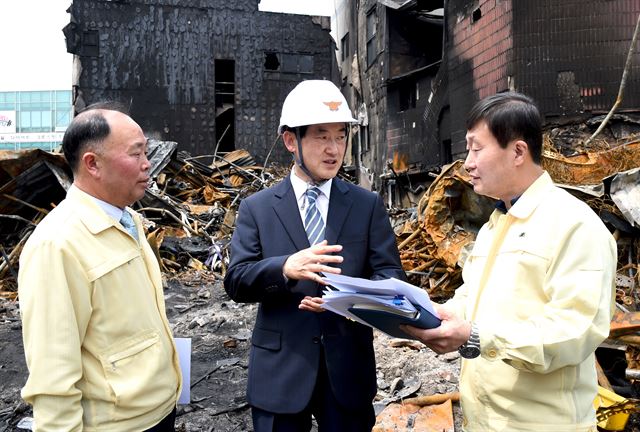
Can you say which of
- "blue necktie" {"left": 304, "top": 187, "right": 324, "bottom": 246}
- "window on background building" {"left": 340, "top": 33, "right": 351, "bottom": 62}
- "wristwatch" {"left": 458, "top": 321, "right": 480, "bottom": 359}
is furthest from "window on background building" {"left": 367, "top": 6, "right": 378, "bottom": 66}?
"wristwatch" {"left": 458, "top": 321, "right": 480, "bottom": 359}

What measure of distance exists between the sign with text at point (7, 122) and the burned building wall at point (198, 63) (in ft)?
111

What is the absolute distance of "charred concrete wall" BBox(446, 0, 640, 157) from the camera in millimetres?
12180

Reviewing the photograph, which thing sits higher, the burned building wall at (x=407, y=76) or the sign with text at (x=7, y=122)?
the sign with text at (x=7, y=122)

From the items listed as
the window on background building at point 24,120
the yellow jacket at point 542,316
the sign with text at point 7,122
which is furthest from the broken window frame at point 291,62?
the window on background building at point 24,120

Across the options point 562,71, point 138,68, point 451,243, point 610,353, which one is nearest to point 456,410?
point 610,353

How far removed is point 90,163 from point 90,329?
67cm

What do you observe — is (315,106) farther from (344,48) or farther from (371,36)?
(344,48)

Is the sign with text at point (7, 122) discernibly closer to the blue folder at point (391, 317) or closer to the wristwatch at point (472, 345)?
the blue folder at point (391, 317)

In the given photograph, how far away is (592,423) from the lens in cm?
200

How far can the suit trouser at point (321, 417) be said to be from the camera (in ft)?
7.72

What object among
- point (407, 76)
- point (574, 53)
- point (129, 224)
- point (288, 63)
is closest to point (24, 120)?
point (288, 63)

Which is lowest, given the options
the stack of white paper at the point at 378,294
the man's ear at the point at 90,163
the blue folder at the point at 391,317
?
the blue folder at the point at 391,317

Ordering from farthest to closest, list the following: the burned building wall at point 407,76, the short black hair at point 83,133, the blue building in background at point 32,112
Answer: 1. the blue building in background at point 32,112
2. the burned building wall at point 407,76
3. the short black hair at point 83,133

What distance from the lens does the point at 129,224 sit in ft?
8.04
